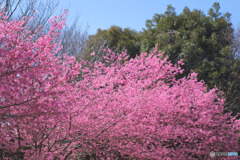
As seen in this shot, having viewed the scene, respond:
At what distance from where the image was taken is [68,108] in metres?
4.96

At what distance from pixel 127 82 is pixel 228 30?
11263 mm

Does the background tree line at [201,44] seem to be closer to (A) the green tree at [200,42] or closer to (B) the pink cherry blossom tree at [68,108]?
(A) the green tree at [200,42]

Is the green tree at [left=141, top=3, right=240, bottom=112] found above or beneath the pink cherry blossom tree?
above

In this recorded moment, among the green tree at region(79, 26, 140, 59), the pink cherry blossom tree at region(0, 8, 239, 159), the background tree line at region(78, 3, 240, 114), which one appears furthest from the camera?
the green tree at region(79, 26, 140, 59)

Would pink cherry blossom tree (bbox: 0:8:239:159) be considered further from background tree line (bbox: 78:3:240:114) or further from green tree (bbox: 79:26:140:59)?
green tree (bbox: 79:26:140:59)

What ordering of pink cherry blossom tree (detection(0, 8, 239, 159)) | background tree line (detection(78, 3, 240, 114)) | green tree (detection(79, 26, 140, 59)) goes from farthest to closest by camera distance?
green tree (detection(79, 26, 140, 59)), background tree line (detection(78, 3, 240, 114)), pink cherry blossom tree (detection(0, 8, 239, 159))

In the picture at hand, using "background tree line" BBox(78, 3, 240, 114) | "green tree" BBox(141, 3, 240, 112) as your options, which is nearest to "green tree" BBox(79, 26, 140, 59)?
"background tree line" BBox(78, 3, 240, 114)

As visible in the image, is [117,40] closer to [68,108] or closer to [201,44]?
[201,44]

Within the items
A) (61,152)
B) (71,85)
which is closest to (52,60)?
(71,85)

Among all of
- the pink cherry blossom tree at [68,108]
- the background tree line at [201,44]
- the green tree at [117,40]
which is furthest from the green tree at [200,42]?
the pink cherry blossom tree at [68,108]

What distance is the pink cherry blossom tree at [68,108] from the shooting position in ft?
Answer: 12.7

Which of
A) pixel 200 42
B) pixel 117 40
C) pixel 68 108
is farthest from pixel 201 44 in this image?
pixel 68 108

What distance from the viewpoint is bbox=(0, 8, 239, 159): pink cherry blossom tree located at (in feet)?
12.7

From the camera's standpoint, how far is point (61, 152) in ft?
21.0
